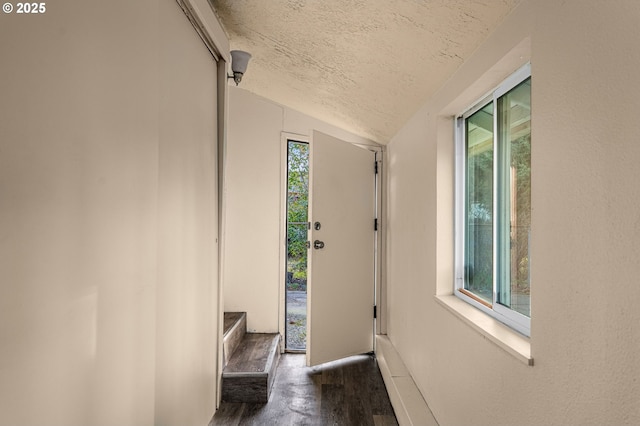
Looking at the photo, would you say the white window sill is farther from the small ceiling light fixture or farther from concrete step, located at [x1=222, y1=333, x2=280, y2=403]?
the small ceiling light fixture

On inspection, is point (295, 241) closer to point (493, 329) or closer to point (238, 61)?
point (238, 61)

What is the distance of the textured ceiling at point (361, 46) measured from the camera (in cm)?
140

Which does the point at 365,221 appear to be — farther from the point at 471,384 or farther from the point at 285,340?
the point at 471,384

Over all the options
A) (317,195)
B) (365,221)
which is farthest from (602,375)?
(365,221)

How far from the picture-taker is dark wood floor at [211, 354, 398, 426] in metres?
2.19

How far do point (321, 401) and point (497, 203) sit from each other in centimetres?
171

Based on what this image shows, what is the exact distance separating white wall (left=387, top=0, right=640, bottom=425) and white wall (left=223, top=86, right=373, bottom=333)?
6.68 ft

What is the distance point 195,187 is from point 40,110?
3.24 feet

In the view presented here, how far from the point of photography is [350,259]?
314 cm

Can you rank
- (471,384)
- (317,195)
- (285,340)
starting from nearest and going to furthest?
(471,384) → (317,195) → (285,340)

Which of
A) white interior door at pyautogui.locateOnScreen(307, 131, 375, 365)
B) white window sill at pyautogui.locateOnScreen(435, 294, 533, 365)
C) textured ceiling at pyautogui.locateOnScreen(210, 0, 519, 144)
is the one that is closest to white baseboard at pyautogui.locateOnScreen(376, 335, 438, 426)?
white interior door at pyautogui.locateOnScreen(307, 131, 375, 365)

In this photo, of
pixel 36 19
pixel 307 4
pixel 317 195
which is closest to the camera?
pixel 36 19

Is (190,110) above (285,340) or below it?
above

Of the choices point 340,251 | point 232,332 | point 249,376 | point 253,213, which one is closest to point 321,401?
point 249,376
